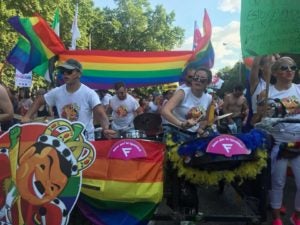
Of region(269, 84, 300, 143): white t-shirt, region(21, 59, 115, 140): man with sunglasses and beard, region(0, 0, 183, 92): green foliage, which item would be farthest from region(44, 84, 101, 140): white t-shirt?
region(0, 0, 183, 92): green foliage

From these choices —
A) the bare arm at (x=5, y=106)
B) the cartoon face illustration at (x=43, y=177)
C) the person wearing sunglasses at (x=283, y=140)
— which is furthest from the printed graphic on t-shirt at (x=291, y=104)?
the bare arm at (x=5, y=106)

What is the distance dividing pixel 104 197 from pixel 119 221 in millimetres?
289

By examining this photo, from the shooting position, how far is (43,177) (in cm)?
437

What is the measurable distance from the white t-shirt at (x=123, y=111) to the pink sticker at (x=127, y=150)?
5.17 metres

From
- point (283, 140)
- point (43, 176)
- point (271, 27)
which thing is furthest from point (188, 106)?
point (43, 176)

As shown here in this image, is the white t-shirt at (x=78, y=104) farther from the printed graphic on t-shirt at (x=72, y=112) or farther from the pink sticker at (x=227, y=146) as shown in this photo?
the pink sticker at (x=227, y=146)

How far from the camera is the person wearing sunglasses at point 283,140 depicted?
495cm

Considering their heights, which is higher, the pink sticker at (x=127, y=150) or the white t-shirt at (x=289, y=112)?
the white t-shirt at (x=289, y=112)

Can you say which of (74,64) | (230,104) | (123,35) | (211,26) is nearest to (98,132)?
(74,64)

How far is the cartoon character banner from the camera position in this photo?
436cm

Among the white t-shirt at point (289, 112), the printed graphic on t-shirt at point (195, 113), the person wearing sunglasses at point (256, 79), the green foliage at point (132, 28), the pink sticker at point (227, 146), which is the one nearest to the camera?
the pink sticker at point (227, 146)

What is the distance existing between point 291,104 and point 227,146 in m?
1.11

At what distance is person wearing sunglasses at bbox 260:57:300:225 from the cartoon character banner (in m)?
2.06

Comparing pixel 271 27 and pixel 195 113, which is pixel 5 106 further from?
pixel 271 27
